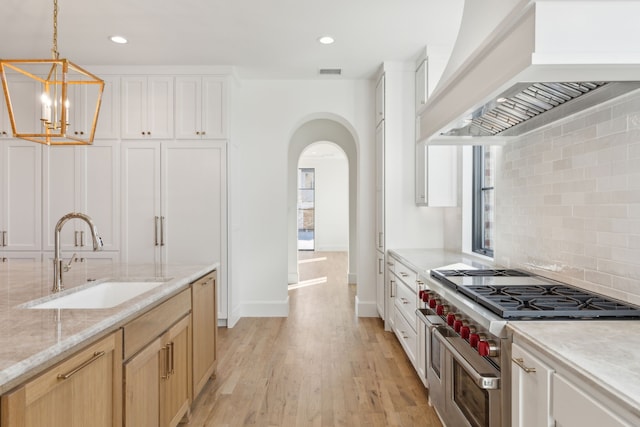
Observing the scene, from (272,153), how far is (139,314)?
316 cm

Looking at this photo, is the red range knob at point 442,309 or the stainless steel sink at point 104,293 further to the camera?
Result: the red range knob at point 442,309

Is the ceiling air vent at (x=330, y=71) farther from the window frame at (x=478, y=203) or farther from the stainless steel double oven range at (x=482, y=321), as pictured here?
the stainless steel double oven range at (x=482, y=321)

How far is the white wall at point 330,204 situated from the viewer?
1166 cm

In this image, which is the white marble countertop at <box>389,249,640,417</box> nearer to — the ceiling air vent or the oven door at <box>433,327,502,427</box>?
the oven door at <box>433,327,502,427</box>

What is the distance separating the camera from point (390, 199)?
420 centimetres

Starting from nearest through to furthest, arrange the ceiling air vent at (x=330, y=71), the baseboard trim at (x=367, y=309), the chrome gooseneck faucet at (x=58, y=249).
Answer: the chrome gooseneck faucet at (x=58, y=249), the ceiling air vent at (x=330, y=71), the baseboard trim at (x=367, y=309)

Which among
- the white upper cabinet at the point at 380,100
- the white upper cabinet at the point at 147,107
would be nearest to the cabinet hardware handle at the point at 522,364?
the white upper cabinet at the point at 380,100

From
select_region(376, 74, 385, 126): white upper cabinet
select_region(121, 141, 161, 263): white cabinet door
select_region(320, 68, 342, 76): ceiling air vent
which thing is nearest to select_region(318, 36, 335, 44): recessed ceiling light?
select_region(320, 68, 342, 76): ceiling air vent

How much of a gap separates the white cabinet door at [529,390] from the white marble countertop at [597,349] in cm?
4

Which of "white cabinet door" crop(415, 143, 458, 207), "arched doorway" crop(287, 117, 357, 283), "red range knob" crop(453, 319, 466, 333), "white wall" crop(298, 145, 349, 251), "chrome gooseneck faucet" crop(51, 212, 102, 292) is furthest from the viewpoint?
"white wall" crop(298, 145, 349, 251)

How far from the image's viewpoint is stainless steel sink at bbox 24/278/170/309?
75.4 inches

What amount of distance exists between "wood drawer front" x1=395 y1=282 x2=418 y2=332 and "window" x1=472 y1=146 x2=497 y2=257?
784mm

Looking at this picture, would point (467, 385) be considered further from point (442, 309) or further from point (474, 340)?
point (442, 309)

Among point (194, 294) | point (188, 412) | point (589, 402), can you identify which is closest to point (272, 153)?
point (194, 294)
